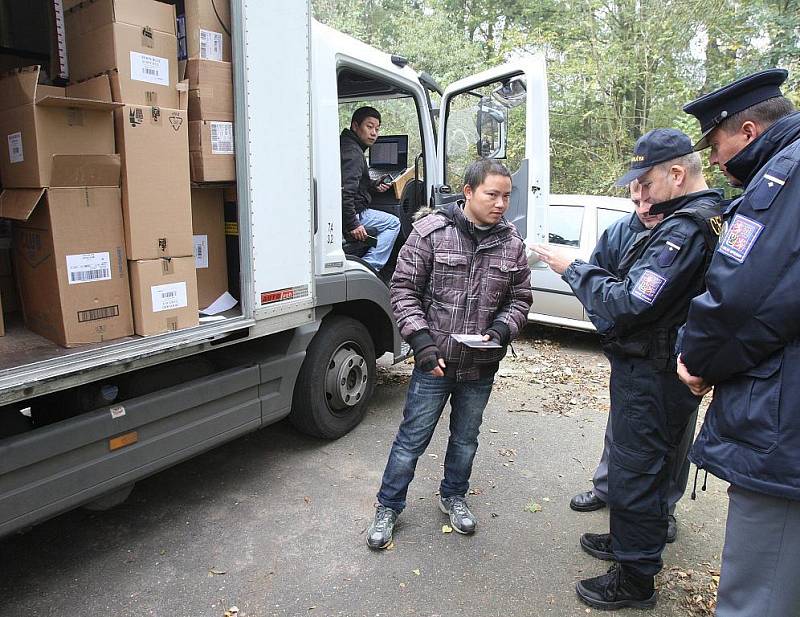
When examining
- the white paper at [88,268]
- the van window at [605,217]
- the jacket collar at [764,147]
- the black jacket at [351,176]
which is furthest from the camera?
the van window at [605,217]

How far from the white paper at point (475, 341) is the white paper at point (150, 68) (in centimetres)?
176

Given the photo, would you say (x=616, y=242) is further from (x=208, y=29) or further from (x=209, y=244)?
(x=208, y=29)

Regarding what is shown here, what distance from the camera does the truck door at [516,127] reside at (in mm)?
4090

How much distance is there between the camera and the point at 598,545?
288cm

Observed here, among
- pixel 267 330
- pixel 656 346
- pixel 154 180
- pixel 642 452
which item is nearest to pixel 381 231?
pixel 267 330

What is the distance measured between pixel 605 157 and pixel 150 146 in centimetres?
1173

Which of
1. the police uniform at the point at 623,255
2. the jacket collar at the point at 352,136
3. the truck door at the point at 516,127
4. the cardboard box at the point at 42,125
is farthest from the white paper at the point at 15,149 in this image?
the truck door at the point at 516,127

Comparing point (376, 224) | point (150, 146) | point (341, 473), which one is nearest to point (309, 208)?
point (150, 146)

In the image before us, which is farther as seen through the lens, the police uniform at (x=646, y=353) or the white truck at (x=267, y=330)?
the white truck at (x=267, y=330)

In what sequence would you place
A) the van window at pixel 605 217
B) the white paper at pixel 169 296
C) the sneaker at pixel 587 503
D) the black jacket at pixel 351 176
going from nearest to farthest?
the white paper at pixel 169 296, the sneaker at pixel 587 503, the black jacket at pixel 351 176, the van window at pixel 605 217

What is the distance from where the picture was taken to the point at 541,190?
4.27 meters

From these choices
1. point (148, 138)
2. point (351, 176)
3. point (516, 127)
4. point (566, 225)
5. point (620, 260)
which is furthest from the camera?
point (566, 225)

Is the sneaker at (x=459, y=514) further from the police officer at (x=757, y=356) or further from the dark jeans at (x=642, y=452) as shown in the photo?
the police officer at (x=757, y=356)

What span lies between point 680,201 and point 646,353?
62 cm
